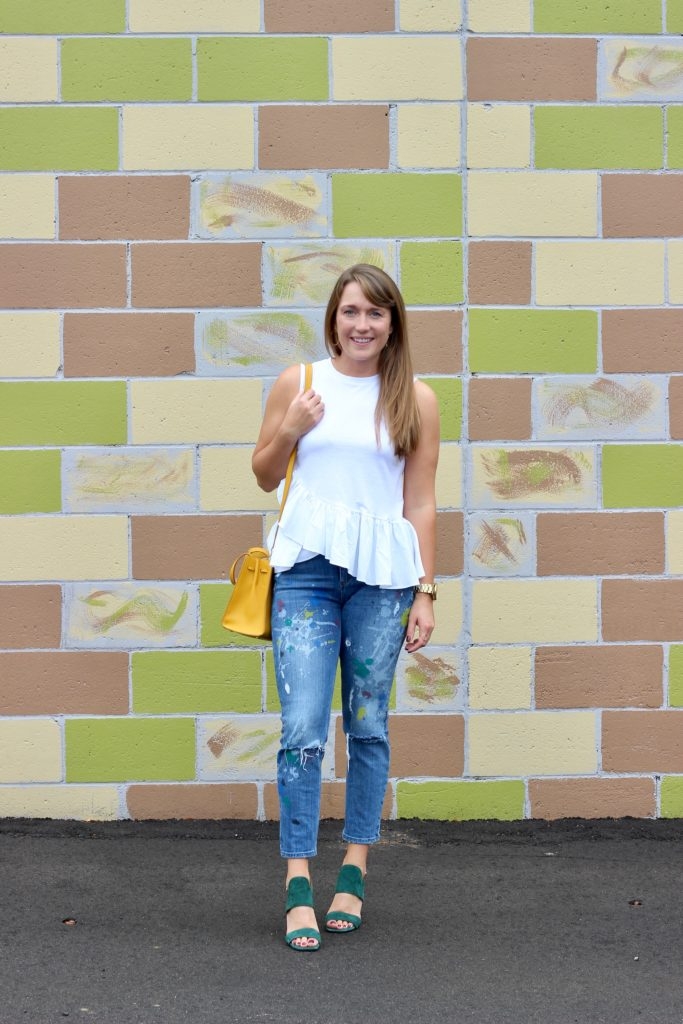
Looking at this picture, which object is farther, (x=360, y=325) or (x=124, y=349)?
(x=124, y=349)

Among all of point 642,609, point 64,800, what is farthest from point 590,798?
point 64,800

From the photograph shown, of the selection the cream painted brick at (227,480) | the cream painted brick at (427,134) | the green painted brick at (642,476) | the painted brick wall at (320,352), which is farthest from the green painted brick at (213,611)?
the cream painted brick at (427,134)

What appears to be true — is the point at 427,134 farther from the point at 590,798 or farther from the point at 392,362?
the point at 590,798

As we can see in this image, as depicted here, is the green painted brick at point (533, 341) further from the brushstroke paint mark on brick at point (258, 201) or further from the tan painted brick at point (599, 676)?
the tan painted brick at point (599, 676)

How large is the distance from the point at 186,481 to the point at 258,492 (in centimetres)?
24

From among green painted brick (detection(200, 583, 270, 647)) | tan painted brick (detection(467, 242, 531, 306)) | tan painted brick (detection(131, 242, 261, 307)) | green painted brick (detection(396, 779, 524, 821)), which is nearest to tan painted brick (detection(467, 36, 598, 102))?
tan painted brick (detection(467, 242, 531, 306))

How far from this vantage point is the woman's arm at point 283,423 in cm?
330

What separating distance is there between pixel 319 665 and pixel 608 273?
183 centimetres

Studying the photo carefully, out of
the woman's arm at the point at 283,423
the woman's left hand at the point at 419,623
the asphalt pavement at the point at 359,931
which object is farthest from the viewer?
the woman's left hand at the point at 419,623

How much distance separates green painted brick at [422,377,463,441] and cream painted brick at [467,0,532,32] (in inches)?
45.1

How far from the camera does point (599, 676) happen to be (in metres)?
4.43

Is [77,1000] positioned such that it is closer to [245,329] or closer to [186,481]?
[186,481]

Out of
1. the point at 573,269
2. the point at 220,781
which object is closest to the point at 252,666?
the point at 220,781

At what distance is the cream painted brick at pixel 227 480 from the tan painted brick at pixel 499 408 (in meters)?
0.72
